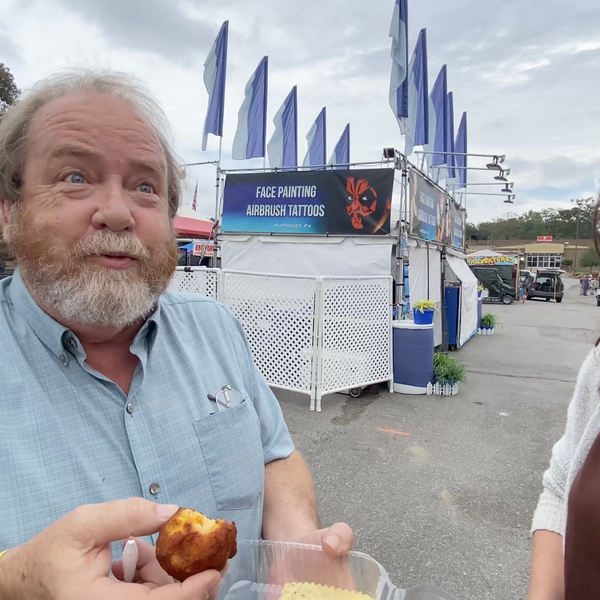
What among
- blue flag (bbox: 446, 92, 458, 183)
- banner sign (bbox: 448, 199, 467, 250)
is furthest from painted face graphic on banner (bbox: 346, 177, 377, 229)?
blue flag (bbox: 446, 92, 458, 183)

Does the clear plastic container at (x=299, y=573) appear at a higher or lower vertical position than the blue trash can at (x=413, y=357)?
higher

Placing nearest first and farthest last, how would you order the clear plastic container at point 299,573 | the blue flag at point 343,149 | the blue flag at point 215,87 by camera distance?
1. the clear plastic container at point 299,573
2. the blue flag at point 215,87
3. the blue flag at point 343,149

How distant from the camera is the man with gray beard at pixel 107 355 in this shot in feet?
3.53

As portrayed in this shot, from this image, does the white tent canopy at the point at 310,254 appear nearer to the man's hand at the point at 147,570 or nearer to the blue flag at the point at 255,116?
the blue flag at the point at 255,116

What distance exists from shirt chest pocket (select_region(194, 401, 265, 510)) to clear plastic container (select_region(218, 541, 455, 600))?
0.70 feet

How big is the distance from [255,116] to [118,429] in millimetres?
12222

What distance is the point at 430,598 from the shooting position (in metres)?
0.93

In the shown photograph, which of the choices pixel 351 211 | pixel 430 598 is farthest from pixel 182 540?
pixel 351 211

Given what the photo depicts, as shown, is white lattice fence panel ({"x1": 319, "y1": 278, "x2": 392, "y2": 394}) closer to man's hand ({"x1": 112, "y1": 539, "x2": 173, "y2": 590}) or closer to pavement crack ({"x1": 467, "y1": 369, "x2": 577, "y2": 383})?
pavement crack ({"x1": 467, "y1": 369, "x2": 577, "y2": 383})

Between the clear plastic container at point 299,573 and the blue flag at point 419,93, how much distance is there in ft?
35.7

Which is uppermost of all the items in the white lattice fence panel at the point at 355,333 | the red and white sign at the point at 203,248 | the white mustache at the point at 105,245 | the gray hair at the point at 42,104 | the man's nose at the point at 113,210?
the red and white sign at the point at 203,248

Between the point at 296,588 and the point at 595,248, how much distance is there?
1.23 meters

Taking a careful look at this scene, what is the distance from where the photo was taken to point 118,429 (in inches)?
45.7

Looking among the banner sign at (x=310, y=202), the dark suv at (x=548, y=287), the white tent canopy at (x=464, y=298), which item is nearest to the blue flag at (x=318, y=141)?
the white tent canopy at (x=464, y=298)
